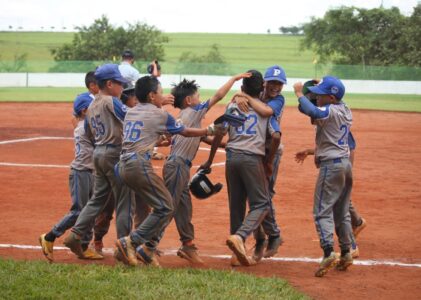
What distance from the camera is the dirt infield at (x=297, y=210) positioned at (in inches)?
343

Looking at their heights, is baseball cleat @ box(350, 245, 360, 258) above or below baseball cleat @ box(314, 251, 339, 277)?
below

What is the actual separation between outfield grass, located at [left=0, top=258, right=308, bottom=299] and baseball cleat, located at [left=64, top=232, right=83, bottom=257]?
48 centimetres

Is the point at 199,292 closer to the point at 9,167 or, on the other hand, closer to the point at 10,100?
the point at 9,167

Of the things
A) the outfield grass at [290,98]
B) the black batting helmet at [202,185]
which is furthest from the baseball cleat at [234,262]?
the outfield grass at [290,98]

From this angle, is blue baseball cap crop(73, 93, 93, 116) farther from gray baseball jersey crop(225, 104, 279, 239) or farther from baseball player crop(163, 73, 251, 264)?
gray baseball jersey crop(225, 104, 279, 239)

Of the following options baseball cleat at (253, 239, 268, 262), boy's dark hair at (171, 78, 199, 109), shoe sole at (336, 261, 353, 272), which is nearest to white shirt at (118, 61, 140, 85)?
boy's dark hair at (171, 78, 199, 109)

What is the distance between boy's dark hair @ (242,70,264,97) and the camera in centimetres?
894

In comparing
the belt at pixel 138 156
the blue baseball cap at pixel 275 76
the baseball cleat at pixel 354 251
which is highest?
the blue baseball cap at pixel 275 76

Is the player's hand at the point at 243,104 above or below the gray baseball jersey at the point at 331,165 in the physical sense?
above

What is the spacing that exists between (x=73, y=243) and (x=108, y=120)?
54.5 inches

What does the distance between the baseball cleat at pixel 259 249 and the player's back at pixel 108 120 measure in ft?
6.49

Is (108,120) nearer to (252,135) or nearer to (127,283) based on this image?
(252,135)

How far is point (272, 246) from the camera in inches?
372

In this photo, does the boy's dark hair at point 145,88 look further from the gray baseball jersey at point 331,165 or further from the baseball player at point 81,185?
the gray baseball jersey at point 331,165
